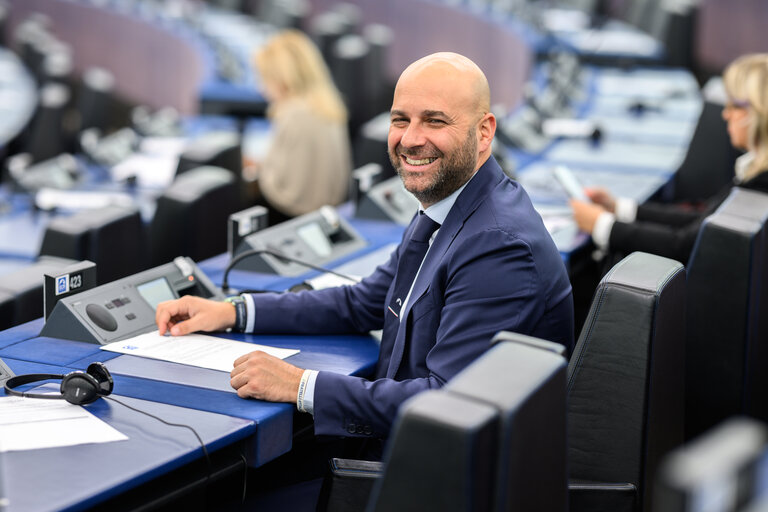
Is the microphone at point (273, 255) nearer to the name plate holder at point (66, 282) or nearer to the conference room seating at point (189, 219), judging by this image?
the name plate holder at point (66, 282)

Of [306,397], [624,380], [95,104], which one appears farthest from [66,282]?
[95,104]

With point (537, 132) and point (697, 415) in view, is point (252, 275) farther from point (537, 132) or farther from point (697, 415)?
point (537, 132)

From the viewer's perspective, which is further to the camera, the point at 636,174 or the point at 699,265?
the point at 636,174

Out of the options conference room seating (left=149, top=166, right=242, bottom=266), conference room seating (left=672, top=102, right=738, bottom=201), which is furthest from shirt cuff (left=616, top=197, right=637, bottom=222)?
conference room seating (left=149, top=166, right=242, bottom=266)

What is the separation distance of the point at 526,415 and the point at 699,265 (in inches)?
51.0

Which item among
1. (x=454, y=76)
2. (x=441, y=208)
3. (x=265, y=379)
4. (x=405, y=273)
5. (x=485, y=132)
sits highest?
(x=454, y=76)

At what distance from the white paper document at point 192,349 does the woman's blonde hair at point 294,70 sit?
265 cm

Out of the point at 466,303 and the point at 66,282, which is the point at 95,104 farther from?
the point at 466,303

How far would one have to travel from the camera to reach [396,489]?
4.20ft

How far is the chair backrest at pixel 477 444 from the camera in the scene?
4.00ft

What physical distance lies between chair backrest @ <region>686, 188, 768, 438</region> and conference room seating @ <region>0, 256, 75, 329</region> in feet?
5.22

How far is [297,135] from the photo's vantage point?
466cm

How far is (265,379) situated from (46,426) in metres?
0.39

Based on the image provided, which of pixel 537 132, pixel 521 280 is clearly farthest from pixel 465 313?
pixel 537 132
